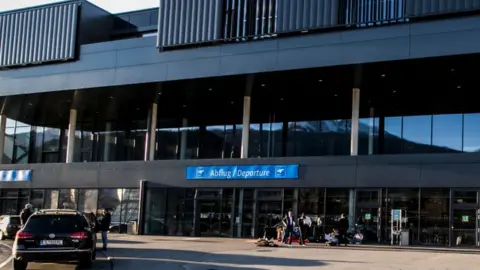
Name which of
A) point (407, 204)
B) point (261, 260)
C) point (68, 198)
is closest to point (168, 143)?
point (68, 198)

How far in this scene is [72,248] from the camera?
15312 millimetres

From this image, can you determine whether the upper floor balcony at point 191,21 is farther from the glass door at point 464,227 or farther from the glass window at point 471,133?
the glass door at point 464,227

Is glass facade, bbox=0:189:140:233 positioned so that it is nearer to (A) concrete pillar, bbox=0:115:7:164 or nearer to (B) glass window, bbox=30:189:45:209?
(B) glass window, bbox=30:189:45:209

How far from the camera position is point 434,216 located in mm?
28812

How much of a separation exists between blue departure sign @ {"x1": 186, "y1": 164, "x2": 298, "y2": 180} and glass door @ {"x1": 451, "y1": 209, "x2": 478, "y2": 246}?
8.03 m

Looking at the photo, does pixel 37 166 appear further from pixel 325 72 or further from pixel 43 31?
pixel 325 72

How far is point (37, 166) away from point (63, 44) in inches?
365

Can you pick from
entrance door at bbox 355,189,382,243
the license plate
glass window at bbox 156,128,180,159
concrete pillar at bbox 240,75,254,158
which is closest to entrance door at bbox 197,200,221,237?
concrete pillar at bbox 240,75,254,158

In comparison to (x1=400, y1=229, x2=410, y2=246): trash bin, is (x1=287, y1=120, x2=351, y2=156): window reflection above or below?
above

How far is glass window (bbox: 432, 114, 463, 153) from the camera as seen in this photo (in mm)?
31562

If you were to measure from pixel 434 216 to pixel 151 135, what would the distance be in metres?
17.9

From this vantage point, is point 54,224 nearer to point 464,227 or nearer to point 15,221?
point 15,221

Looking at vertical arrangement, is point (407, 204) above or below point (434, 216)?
above

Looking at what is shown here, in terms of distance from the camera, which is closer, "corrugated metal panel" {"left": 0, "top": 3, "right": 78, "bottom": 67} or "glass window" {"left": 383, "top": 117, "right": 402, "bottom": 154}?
"glass window" {"left": 383, "top": 117, "right": 402, "bottom": 154}
